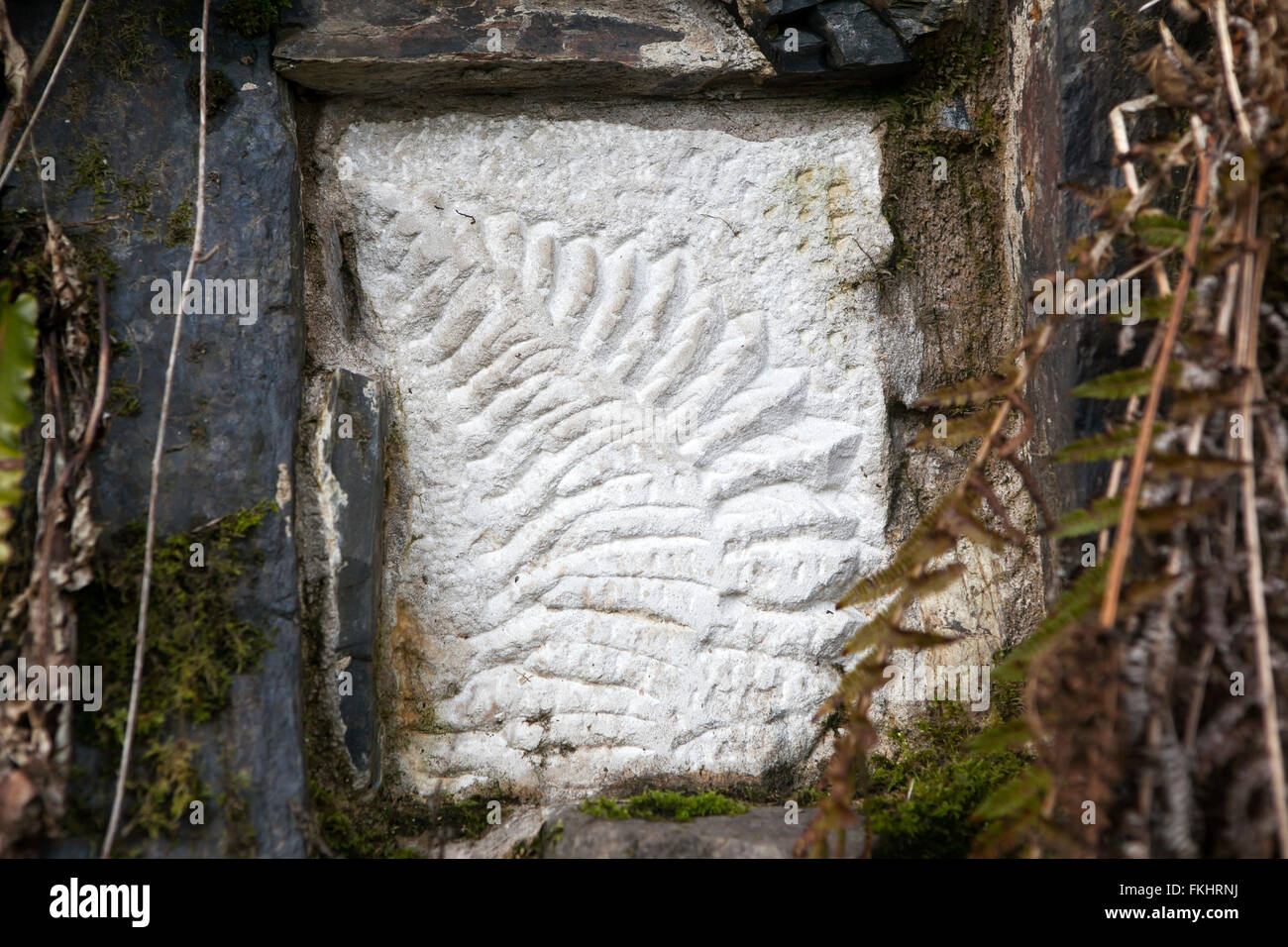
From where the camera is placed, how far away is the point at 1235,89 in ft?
4.98

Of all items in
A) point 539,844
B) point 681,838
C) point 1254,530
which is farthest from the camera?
point 539,844

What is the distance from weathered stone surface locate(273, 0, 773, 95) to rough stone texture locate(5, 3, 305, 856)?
139 millimetres

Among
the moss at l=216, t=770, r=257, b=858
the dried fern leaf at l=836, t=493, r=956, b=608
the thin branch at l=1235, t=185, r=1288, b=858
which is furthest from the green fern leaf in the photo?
the thin branch at l=1235, t=185, r=1288, b=858

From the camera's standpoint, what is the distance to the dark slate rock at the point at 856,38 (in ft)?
6.92

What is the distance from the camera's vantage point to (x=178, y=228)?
1893mm

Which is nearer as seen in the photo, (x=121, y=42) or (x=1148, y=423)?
(x=1148, y=423)

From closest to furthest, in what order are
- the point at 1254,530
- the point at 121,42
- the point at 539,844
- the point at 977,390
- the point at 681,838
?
1. the point at 1254,530
2. the point at 977,390
3. the point at 681,838
4. the point at 539,844
5. the point at 121,42

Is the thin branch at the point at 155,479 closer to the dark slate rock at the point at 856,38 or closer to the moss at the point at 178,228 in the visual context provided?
the moss at the point at 178,228

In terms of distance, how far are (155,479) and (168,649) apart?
30 cm

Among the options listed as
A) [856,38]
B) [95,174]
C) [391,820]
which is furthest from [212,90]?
[391,820]

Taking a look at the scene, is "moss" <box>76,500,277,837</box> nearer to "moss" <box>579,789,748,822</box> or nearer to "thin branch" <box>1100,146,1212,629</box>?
"moss" <box>579,789,748,822</box>

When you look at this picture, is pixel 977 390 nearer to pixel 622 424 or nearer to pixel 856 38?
pixel 622 424

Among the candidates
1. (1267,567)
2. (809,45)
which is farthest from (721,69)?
(1267,567)

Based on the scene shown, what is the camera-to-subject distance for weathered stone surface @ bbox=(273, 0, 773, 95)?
2.02m
